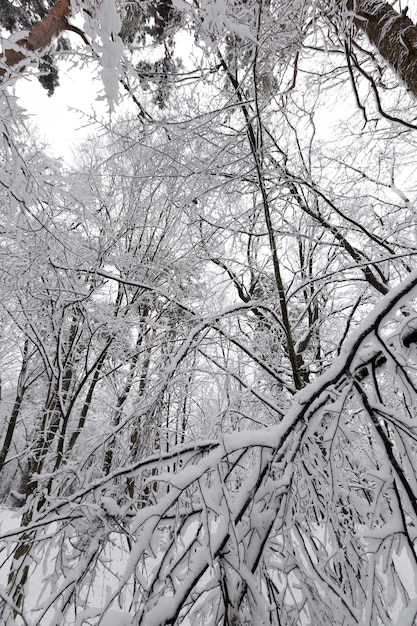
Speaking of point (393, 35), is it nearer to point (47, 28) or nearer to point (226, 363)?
point (47, 28)

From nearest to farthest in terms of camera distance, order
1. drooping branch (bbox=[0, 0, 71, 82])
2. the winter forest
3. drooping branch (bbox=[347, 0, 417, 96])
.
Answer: the winter forest, drooping branch (bbox=[347, 0, 417, 96]), drooping branch (bbox=[0, 0, 71, 82])

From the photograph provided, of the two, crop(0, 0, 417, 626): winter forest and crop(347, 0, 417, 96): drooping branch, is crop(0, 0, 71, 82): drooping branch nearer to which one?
crop(0, 0, 417, 626): winter forest

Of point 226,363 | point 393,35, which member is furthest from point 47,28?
point 226,363

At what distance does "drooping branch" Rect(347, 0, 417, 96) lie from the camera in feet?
8.01

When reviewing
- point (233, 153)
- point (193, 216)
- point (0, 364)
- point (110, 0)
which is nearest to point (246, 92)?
point (233, 153)

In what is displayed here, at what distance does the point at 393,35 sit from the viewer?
2479mm

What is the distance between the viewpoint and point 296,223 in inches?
207

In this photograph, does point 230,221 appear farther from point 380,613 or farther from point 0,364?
point 0,364

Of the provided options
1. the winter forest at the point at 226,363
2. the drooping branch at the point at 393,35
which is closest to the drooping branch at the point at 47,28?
the winter forest at the point at 226,363

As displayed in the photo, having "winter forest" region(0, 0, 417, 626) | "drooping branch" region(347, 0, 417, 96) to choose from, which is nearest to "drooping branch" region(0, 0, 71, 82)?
"winter forest" region(0, 0, 417, 626)

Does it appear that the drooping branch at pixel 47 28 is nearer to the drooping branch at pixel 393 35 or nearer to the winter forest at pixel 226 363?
the winter forest at pixel 226 363

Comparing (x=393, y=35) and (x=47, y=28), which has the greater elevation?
(x=47, y=28)

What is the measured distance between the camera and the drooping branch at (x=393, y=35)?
2441 mm

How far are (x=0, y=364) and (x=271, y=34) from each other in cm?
1024
